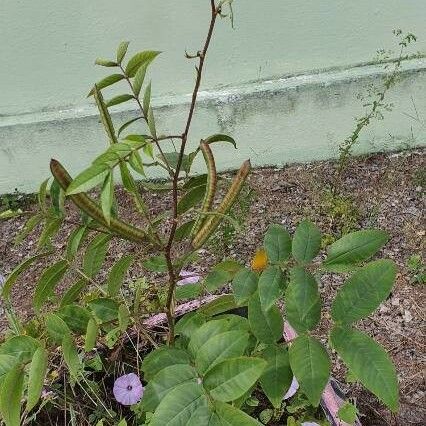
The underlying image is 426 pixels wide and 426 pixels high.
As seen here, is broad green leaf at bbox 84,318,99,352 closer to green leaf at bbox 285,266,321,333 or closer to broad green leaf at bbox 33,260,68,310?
broad green leaf at bbox 33,260,68,310

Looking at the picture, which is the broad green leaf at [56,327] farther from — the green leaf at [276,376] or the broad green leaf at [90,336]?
the green leaf at [276,376]

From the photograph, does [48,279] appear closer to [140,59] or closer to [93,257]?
[93,257]

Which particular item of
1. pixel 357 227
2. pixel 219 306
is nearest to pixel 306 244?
pixel 219 306

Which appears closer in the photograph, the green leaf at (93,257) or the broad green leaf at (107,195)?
the broad green leaf at (107,195)

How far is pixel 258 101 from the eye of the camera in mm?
2666

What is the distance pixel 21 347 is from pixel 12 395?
9cm

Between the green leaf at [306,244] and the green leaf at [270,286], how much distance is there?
42 millimetres

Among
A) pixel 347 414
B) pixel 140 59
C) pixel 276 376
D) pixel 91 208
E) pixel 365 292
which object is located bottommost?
pixel 347 414

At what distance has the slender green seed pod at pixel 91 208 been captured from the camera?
2.70 ft

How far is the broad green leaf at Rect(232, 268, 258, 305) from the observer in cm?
100

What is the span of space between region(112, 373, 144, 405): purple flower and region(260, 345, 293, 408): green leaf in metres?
0.44

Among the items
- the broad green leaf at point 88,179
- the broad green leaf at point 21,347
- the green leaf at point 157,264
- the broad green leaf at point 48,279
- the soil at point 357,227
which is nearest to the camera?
the broad green leaf at point 88,179

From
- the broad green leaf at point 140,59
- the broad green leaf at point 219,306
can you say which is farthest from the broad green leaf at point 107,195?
the broad green leaf at point 219,306

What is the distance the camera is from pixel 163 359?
1066 millimetres
